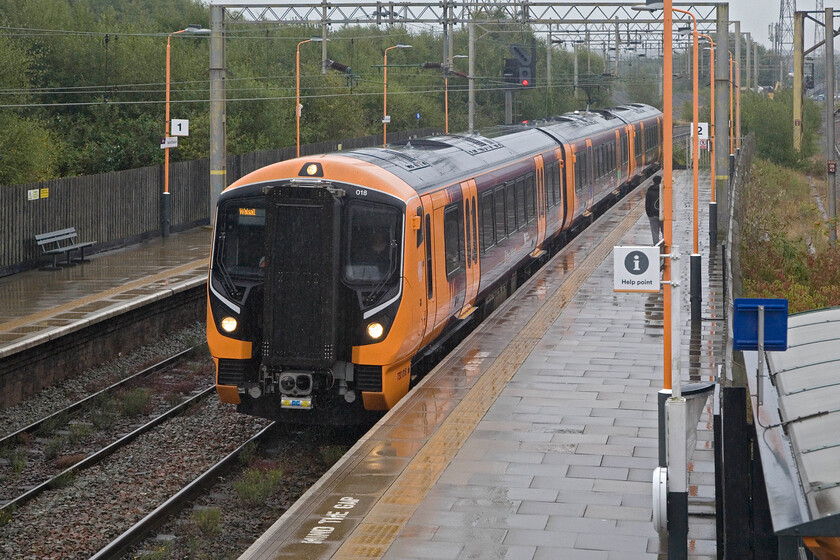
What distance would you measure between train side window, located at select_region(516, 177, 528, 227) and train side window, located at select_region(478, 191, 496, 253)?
2164mm

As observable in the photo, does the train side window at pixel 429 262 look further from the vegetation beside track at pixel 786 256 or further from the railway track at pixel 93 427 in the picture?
the vegetation beside track at pixel 786 256

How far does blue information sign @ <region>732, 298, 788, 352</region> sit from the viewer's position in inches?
306

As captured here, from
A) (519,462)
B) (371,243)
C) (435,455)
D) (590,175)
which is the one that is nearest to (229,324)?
(371,243)

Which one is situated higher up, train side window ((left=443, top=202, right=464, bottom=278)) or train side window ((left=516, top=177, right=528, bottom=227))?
train side window ((left=516, top=177, right=528, bottom=227))

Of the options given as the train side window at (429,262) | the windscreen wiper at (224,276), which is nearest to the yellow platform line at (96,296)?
the windscreen wiper at (224,276)

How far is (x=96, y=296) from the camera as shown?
2000 centimetres

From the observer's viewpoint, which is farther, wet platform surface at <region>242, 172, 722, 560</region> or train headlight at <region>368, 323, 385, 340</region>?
train headlight at <region>368, 323, 385, 340</region>

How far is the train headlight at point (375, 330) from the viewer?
12.5 metres

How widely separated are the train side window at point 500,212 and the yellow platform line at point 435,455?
134 cm

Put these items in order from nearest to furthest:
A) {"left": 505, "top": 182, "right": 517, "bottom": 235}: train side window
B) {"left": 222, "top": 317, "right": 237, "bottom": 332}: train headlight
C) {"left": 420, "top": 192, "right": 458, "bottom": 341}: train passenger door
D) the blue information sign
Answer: the blue information sign, {"left": 222, "top": 317, "right": 237, "bottom": 332}: train headlight, {"left": 420, "top": 192, "right": 458, "bottom": 341}: train passenger door, {"left": 505, "top": 182, "right": 517, "bottom": 235}: train side window

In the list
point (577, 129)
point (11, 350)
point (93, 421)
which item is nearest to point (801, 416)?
point (93, 421)

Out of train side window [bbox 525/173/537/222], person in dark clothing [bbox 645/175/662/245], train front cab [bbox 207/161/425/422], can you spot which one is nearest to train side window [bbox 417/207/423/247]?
train front cab [bbox 207/161/425/422]

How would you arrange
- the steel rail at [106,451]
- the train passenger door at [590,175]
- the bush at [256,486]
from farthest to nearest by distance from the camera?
the train passenger door at [590,175], the steel rail at [106,451], the bush at [256,486]

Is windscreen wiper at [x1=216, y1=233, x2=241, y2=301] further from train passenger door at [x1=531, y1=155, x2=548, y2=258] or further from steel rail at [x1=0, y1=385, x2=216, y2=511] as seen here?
train passenger door at [x1=531, y1=155, x2=548, y2=258]
